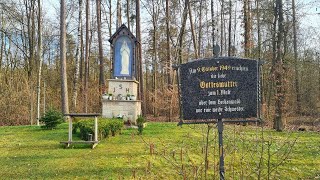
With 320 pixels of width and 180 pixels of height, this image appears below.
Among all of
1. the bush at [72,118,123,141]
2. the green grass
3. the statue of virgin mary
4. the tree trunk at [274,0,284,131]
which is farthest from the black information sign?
the statue of virgin mary

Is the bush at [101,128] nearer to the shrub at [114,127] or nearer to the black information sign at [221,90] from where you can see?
the shrub at [114,127]

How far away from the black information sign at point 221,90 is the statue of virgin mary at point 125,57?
9849 millimetres

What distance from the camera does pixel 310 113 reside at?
23.2 meters

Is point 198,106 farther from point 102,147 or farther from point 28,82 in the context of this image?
point 28,82

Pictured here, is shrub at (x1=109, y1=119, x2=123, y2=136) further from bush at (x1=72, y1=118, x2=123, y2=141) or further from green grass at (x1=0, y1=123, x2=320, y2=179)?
green grass at (x1=0, y1=123, x2=320, y2=179)

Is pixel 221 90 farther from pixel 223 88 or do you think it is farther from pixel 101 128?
pixel 101 128

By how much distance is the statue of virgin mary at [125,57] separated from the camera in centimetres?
1428

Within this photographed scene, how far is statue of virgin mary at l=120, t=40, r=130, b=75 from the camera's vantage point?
1428 cm

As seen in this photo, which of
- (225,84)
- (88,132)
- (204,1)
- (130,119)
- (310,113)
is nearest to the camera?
(225,84)

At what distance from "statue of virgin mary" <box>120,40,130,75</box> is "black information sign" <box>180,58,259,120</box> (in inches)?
388

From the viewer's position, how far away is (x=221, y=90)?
4516 mm

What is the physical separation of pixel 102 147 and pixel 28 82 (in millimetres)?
15005

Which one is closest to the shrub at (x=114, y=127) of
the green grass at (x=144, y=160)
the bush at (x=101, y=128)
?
the bush at (x=101, y=128)

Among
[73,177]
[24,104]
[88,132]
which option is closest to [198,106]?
[73,177]
